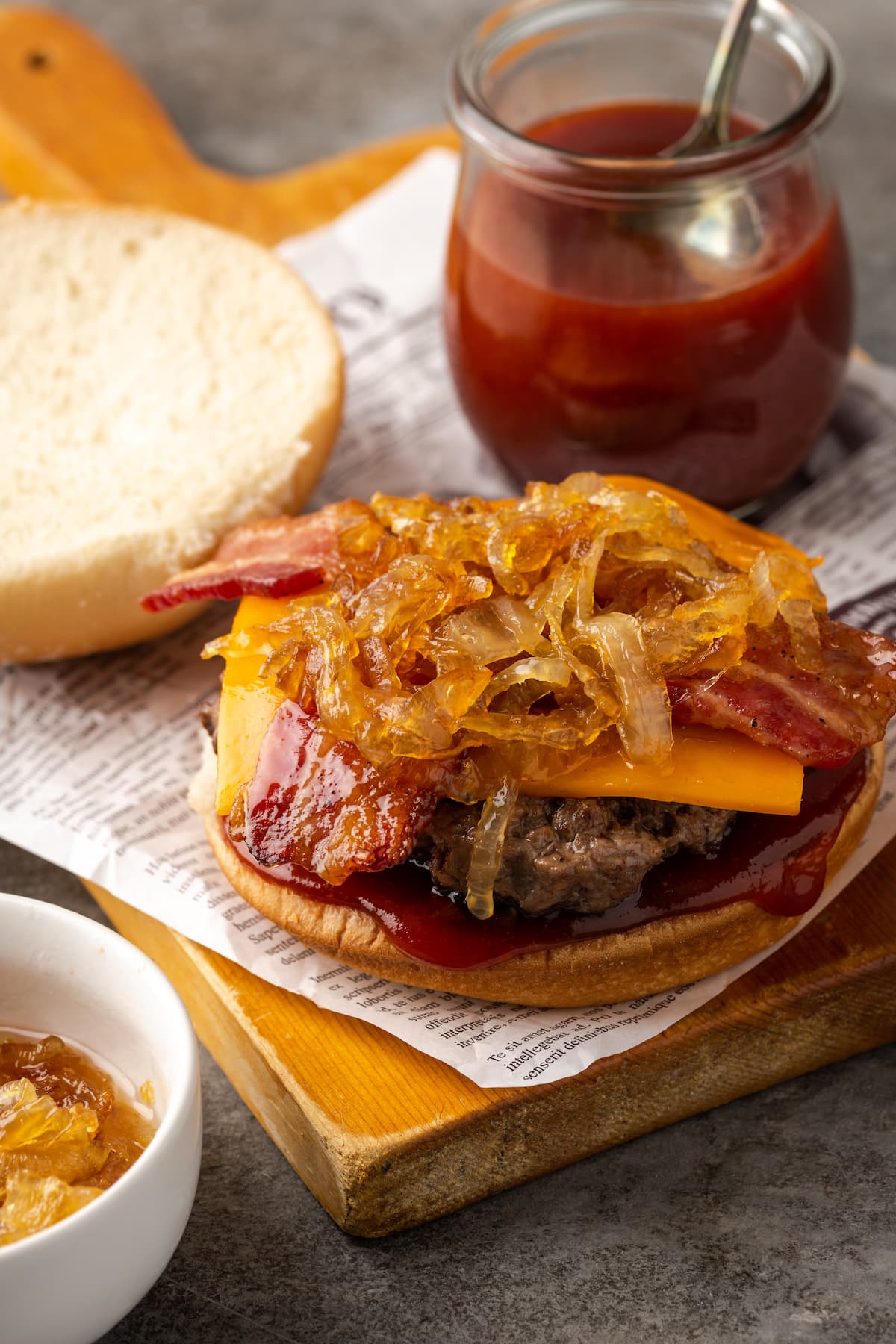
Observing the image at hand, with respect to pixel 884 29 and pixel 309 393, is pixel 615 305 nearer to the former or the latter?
pixel 309 393

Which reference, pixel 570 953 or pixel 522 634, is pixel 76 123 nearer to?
pixel 522 634

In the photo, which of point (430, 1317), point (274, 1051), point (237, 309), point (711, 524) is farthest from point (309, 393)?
point (430, 1317)

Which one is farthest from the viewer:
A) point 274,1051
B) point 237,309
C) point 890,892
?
point 237,309

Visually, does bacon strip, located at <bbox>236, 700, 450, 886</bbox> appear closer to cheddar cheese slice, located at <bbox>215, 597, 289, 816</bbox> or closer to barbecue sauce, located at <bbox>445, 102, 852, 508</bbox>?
cheddar cheese slice, located at <bbox>215, 597, 289, 816</bbox>

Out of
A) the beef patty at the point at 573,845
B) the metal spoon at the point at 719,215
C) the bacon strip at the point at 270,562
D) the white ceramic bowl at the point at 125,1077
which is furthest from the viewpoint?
the metal spoon at the point at 719,215

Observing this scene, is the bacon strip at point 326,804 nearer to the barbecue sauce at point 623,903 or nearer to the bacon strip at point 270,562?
the barbecue sauce at point 623,903

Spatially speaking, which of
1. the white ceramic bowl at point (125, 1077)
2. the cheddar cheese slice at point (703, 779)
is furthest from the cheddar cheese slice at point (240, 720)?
the cheddar cheese slice at point (703, 779)
